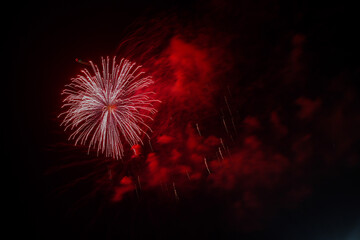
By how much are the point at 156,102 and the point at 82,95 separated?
266cm

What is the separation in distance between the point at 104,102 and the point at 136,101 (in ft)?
3.61

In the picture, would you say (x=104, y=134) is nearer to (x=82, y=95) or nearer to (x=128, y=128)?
(x=128, y=128)

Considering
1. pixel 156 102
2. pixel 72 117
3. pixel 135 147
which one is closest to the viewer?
pixel 72 117

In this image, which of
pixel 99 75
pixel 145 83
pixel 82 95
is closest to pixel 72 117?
pixel 82 95

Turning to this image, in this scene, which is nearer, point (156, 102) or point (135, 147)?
point (135, 147)

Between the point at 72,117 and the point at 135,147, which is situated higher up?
the point at 72,117

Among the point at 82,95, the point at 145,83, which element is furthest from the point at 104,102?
the point at 145,83

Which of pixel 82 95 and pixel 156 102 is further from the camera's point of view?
pixel 156 102

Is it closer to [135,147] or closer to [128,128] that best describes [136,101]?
[128,128]

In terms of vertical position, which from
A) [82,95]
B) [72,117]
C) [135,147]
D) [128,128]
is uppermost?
[82,95]

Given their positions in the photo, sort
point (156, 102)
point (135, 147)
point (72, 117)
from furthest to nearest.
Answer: point (156, 102) → point (135, 147) → point (72, 117)

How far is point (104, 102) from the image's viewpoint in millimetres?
6844

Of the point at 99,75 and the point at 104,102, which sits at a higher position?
the point at 99,75

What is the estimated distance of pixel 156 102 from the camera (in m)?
7.91
